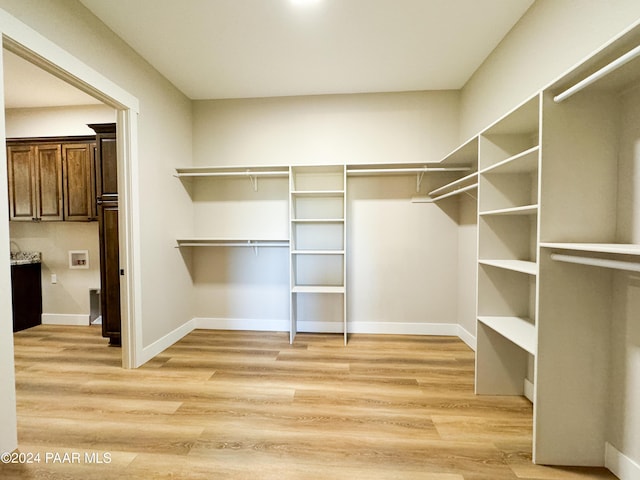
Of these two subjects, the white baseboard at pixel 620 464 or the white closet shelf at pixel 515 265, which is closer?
the white baseboard at pixel 620 464

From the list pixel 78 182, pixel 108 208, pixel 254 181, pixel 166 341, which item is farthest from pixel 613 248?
pixel 78 182

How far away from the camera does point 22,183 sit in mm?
3461

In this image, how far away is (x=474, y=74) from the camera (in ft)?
9.14

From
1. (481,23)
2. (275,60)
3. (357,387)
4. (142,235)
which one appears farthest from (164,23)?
(357,387)

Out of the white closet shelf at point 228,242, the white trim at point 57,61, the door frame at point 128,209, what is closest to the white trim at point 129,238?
the door frame at point 128,209

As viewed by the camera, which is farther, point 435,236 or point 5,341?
point 435,236

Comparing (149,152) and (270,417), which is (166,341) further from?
(149,152)

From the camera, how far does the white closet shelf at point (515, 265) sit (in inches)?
61.9

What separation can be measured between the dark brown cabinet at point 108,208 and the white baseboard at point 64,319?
1.32 metres

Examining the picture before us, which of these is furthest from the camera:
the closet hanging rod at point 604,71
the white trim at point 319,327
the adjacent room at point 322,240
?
the white trim at point 319,327

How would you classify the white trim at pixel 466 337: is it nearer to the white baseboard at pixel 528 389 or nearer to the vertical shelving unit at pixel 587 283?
the white baseboard at pixel 528 389

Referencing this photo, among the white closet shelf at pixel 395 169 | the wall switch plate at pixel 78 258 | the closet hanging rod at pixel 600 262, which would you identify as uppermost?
the white closet shelf at pixel 395 169

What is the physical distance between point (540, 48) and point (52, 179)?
4.99 meters

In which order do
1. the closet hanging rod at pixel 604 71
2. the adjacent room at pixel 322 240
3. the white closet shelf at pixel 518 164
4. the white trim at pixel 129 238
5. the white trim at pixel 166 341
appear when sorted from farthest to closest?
the white trim at pixel 166 341
the white trim at pixel 129 238
the white closet shelf at pixel 518 164
the adjacent room at pixel 322 240
the closet hanging rod at pixel 604 71
